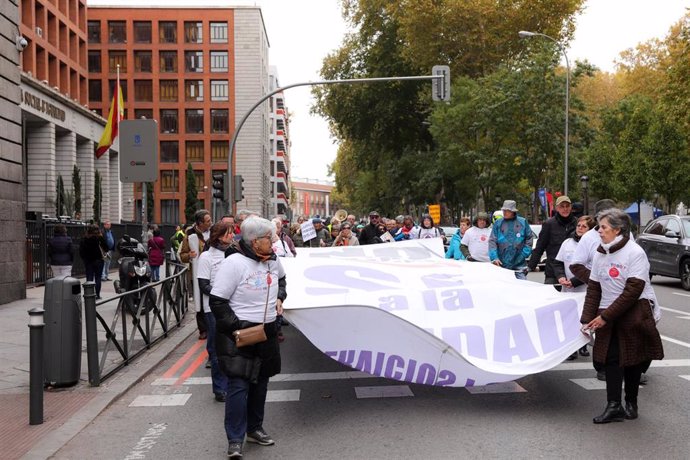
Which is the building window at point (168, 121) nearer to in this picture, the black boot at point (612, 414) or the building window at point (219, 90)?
the building window at point (219, 90)

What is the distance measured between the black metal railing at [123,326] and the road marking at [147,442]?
166cm

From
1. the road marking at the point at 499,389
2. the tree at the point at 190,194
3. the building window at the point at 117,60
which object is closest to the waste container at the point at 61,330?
the road marking at the point at 499,389

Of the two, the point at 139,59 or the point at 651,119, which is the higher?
the point at 139,59

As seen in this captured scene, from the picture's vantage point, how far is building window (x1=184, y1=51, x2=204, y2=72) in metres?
74.4

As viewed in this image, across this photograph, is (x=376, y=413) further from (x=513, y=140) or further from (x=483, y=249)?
(x=513, y=140)

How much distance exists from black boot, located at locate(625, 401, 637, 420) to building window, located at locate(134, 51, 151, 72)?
242ft

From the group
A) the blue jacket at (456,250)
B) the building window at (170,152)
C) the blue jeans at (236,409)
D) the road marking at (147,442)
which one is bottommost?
the road marking at (147,442)

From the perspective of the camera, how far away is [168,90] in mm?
75125

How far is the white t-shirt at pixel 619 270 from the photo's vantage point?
589 centimetres

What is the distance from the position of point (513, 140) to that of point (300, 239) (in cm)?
2197

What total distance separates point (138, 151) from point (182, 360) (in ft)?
13.3

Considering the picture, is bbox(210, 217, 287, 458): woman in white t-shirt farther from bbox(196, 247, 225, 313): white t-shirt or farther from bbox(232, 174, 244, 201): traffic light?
bbox(232, 174, 244, 201): traffic light

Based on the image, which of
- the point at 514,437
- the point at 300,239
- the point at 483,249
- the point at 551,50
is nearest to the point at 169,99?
the point at 551,50

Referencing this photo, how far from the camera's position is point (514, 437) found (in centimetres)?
566
